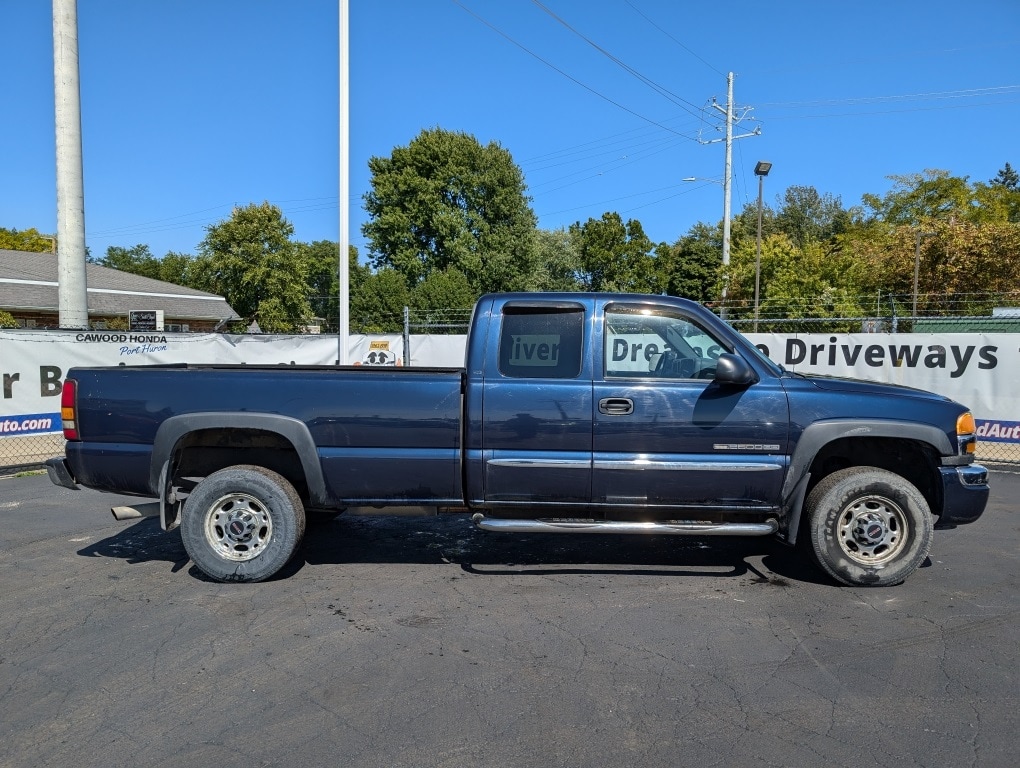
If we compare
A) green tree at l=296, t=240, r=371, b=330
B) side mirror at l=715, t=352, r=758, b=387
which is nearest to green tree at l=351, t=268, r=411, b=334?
green tree at l=296, t=240, r=371, b=330

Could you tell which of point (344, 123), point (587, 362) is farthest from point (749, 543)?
point (344, 123)

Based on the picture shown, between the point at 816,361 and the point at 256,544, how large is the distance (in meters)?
9.35

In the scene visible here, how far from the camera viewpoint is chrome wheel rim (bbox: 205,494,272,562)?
4906 mm

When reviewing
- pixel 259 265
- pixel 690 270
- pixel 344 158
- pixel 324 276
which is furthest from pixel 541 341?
pixel 324 276

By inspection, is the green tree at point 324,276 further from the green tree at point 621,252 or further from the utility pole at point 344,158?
the utility pole at point 344,158

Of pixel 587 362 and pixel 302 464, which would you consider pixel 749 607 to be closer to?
pixel 587 362

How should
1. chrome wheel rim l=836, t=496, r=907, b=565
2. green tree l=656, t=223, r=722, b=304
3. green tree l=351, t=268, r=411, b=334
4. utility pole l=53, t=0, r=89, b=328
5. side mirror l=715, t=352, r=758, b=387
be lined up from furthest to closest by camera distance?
green tree l=656, t=223, r=722, b=304
green tree l=351, t=268, r=411, b=334
utility pole l=53, t=0, r=89, b=328
chrome wheel rim l=836, t=496, r=907, b=565
side mirror l=715, t=352, r=758, b=387

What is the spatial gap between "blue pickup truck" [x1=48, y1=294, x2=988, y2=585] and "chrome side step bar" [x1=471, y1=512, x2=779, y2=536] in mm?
13

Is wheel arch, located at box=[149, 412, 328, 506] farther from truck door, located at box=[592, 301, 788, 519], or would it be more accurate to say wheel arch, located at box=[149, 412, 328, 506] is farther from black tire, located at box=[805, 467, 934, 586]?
black tire, located at box=[805, 467, 934, 586]

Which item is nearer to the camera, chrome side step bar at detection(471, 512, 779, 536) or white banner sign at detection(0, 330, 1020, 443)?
chrome side step bar at detection(471, 512, 779, 536)

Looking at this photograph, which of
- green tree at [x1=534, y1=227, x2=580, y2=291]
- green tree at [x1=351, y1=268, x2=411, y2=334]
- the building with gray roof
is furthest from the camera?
green tree at [x1=534, y1=227, x2=580, y2=291]

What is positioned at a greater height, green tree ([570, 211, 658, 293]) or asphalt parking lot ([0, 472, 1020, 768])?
green tree ([570, 211, 658, 293])

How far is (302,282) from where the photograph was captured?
38219 millimetres

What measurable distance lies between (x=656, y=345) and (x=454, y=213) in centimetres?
4211
